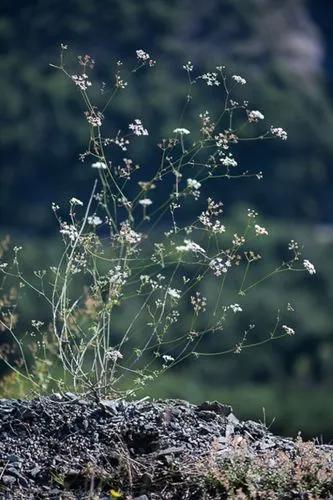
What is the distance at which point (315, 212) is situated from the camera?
4016 inches

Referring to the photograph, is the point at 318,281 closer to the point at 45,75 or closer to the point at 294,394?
the point at 294,394

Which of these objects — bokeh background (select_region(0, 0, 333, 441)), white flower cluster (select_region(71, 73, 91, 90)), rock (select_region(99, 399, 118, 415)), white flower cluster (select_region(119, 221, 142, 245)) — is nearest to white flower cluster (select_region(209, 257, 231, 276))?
white flower cluster (select_region(119, 221, 142, 245))

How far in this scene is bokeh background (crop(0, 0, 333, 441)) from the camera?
7456 cm

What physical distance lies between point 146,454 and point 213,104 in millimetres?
93453

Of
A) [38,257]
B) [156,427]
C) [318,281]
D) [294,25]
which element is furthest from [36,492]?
[294,25]

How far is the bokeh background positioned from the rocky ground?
4695cm

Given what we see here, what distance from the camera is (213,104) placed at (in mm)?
98938

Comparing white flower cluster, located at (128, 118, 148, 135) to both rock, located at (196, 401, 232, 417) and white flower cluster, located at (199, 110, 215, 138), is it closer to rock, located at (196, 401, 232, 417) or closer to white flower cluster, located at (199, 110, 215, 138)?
white flower cluster, located at (199, 110, 215, 138)

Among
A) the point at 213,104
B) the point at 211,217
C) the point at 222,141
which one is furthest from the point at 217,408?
the point at 213,104

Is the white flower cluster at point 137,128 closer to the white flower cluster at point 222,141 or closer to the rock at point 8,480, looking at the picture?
the white flower cluster at point 222,141

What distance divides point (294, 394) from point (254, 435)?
6343 cm

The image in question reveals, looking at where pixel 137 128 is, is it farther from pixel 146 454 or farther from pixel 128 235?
pixel 146 454

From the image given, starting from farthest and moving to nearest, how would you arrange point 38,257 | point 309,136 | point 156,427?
point 309,136, point 38,257, point 156,427

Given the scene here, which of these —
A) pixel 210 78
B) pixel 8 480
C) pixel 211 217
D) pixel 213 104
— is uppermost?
→ pixel 210 78
